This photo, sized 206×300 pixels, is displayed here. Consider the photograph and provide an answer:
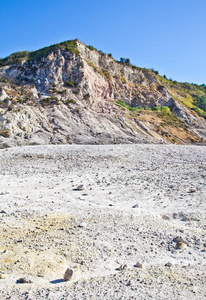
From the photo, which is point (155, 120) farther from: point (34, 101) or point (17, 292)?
point (17, 292)

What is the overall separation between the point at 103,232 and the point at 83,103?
91.0ft

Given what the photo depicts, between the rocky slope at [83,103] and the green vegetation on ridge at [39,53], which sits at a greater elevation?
the green vegetation on ridge at [39,53]

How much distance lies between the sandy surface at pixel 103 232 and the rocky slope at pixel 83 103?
1225 cm

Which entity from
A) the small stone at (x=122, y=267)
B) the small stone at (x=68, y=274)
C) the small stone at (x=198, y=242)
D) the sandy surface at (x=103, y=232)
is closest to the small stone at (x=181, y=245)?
the sandy surface at (x=103, y=232)

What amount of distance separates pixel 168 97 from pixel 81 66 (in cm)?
1993

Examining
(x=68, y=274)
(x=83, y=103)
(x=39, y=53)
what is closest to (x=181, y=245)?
(x=68, y=274)

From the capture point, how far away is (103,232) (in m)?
6.35

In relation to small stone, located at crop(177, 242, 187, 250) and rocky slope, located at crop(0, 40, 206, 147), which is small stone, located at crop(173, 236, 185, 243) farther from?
rocky slope, located at crop(0, 40, 206, 147)

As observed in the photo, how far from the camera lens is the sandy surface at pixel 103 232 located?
418 cm

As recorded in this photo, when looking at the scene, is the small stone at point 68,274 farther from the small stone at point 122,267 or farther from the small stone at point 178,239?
the small stone at point 178,239

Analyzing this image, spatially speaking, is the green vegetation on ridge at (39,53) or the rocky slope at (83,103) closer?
the rocky slope at (83,103)

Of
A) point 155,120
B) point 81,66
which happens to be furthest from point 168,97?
point 81,66

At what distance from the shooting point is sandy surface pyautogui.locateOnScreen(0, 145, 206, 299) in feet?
13.7

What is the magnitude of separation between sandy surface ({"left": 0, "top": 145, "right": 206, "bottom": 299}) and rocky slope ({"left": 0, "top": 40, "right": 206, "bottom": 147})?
1225 cm
